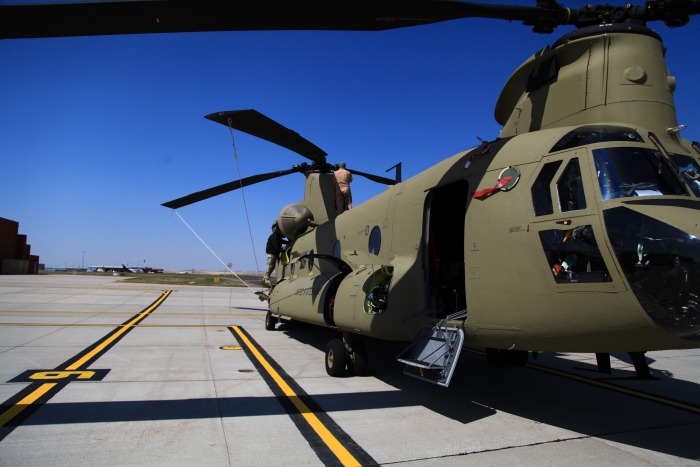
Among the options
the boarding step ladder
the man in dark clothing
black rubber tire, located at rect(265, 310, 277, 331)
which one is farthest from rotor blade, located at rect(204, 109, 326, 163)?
the boarding step ladder

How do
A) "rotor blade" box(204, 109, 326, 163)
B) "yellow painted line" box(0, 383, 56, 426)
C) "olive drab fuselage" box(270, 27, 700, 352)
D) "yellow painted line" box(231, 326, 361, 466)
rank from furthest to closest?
"rotor blade" box(204, 109, 326, 163), "yellow painted line" box(0, 383, 56, 426), "yellow painted line" box(231, 326, 361, 466), "olive drab fuselage" box(270, 27, 700, 352)

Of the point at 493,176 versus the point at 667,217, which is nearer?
the point at 667,217

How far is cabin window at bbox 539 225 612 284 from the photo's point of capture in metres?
4.19

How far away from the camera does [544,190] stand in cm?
481

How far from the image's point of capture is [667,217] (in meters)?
3.99

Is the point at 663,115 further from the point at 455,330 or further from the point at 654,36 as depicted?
the point at 455,330

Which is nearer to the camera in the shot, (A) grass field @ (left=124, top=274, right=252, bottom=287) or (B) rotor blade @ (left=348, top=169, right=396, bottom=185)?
(B) rotor blade @ (left=348, top=169, right=396, bottom=185)

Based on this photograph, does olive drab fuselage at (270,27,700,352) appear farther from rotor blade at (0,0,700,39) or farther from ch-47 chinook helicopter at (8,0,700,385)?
rotor blade at (0,0,700,39)

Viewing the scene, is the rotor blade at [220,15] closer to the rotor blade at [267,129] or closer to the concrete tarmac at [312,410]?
the concrete tarmac at [312,410]

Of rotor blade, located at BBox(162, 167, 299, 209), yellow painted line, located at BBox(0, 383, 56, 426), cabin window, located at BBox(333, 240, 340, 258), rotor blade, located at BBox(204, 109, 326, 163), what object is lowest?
yellow painted line, located at BBox(0, 383, 56, 426)

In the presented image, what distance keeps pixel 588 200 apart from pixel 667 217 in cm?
67

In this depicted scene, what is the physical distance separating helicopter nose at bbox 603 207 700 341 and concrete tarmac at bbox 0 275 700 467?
1348mm

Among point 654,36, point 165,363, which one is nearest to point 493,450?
Result: point 654,36

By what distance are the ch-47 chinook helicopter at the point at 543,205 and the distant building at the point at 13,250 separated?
178 feet
